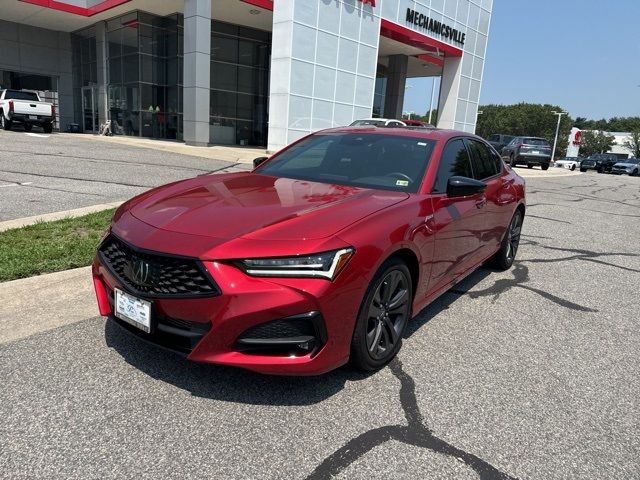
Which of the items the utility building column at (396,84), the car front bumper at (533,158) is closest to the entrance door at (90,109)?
the utility building column at (396,84)

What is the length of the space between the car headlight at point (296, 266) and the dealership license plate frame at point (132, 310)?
2.00ft

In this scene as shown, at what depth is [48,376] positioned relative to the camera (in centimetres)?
295

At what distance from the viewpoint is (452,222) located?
3.94m

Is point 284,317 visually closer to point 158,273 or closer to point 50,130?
point 158,273

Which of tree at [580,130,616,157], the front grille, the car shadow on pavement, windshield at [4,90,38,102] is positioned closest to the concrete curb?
the car shadow on pavement

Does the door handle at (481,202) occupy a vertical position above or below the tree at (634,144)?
below

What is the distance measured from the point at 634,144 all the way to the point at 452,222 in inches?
5245

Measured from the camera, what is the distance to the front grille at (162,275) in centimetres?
257

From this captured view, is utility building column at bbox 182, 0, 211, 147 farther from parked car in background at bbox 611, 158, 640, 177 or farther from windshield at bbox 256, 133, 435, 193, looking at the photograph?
parked car in background at bbox 611, 158, 640, 177

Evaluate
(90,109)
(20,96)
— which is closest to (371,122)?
(20,96)

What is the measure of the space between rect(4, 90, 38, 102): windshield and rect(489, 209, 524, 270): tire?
2495cm

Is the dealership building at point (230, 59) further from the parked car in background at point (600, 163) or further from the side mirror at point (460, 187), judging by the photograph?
the side mirror at point (460, 187)

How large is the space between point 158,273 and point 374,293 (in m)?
1.24

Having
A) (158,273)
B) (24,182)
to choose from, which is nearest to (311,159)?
(158,273)
